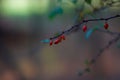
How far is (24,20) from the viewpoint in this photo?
367cm

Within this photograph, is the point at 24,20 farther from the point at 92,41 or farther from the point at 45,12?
the point at 92,41

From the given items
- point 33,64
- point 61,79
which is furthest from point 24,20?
point 61,79

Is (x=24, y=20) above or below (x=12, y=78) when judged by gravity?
above

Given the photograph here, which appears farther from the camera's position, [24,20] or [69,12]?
[24,20]

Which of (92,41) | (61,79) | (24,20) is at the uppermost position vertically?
(24,20)

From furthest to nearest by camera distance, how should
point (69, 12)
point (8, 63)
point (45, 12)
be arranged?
point (8, 63) → point (45, 12) → point (69, 12)

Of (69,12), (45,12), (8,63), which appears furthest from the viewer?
(8,63)

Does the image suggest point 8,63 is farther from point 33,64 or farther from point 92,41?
→ point 92,41

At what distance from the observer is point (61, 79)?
12.6 ft

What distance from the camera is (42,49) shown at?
3686 mm

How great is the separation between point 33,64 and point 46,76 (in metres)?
0.17

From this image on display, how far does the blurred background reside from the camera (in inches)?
143

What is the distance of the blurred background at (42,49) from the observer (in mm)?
3621

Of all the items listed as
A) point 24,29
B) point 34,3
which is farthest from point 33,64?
point 34,3
